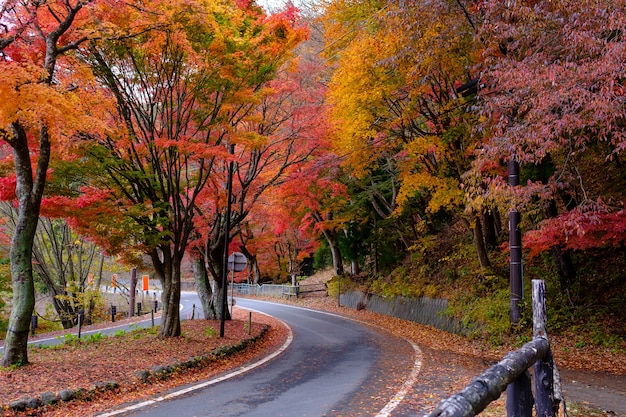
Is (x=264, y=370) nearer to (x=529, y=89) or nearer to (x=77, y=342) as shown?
(x=77, y=342)

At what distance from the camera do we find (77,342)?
12.7 metres

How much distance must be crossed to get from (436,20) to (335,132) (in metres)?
5.75

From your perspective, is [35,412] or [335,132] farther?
[335,132]

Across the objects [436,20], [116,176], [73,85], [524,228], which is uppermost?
[436,20]

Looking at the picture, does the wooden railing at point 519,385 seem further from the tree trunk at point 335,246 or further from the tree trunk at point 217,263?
the tree trunk at point 335,246

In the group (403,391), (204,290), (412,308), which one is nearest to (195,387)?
(403,391)

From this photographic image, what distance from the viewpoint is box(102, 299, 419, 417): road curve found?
666 cm

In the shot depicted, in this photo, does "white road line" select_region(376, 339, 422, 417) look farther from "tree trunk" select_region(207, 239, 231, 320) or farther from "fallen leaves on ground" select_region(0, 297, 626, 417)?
"tree trunk" select_region(207, 239, 231, 320)

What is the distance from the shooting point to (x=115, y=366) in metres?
9.27

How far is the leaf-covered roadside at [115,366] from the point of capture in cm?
728

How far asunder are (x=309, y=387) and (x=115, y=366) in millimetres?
4143

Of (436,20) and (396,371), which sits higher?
(436,20)

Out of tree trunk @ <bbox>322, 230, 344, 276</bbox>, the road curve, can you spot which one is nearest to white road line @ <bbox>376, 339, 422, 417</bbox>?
the road curve

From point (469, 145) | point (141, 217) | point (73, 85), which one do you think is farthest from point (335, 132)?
point (73, 85)
